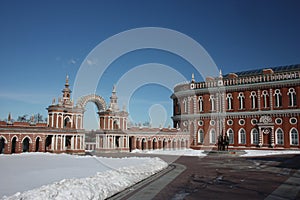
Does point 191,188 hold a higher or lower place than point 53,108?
lower

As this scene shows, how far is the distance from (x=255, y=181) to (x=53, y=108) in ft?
97.4

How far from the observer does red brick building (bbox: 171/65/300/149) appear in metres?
43.6

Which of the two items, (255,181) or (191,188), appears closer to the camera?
(191,188)

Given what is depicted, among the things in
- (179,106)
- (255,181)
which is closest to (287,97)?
(179,106)

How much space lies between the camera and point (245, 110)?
4772cm

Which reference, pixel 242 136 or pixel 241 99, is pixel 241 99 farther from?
pixel 242 136

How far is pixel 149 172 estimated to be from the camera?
18125 millimetres

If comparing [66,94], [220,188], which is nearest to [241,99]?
[66,94]

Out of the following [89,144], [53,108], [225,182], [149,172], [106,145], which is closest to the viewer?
[225,182]

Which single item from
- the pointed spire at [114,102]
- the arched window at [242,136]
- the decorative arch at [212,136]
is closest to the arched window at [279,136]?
the arched window at [242,136]

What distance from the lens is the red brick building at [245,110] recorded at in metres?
43.6

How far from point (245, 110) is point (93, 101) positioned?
26.4 meters

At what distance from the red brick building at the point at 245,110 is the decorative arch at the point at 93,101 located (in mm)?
17328

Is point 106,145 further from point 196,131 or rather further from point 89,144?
point 196,131
